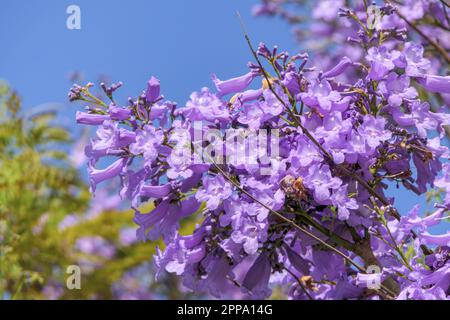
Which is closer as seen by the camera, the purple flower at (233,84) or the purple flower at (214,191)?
the purple flower at (214,191)

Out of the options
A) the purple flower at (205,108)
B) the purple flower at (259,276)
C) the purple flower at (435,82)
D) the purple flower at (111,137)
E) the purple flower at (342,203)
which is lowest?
the purple flower at (259,276)

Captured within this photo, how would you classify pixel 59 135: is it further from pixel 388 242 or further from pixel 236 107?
pixel 388 242

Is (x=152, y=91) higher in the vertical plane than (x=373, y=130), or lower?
higher

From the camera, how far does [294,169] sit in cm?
139

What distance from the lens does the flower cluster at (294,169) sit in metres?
1.38

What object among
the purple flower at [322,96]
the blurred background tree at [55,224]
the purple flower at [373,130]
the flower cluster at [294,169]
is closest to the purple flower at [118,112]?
the flower cluster at [294,169]

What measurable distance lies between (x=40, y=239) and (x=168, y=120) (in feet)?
5.94

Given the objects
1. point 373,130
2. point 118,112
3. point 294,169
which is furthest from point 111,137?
point 373,130

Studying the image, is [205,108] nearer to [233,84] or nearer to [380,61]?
[233,84]

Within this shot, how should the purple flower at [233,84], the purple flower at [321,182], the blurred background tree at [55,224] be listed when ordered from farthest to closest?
the blurred background tree at [55,224]
the purple flower at [233,84]
the purple flower at [321,182]

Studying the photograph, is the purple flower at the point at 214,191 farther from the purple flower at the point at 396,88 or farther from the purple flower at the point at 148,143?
the purple flower at the point at 396,88

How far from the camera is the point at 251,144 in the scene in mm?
1405

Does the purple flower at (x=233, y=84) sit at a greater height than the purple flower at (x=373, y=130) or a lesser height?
greater
